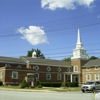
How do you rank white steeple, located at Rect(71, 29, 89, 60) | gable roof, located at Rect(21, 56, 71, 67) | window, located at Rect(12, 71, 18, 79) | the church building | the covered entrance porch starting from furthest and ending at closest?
white steeple, located at Rect(71, 29, 89, 60), the covered entrance porch, gable roof, located at Rect(21, 56, 71, 67), the church building, window, located at Rect(12, 71, 18, 79)

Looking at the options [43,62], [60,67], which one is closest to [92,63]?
[60,67]

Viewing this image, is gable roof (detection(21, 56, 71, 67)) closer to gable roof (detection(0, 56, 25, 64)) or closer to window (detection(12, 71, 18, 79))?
gable roof (detection(0, 56, 25, 64))

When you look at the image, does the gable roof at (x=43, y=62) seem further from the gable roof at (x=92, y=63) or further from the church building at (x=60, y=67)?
the gable roof at (x=92, y=63)

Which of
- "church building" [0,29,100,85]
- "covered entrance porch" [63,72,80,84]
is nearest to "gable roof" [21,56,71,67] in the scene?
"church building" [0,29,100,85]

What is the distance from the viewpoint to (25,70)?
61281mm

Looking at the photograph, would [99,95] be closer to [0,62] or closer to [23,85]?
[23,85]

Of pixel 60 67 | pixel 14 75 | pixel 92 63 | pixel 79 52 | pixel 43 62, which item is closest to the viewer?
pixel 14 75

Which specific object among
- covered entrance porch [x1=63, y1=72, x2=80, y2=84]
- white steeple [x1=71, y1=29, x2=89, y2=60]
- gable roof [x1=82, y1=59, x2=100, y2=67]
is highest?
white steeple [x1=71, y1=29, x2=89, y2=60]

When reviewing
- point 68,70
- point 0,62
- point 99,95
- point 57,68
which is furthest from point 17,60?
point 99,95

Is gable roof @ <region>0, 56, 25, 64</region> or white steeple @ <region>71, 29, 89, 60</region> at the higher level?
white steeple @ <region>71, 29, 89, 60</region>

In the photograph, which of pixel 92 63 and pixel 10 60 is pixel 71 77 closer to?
pixel 92 63

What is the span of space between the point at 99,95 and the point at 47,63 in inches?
2407

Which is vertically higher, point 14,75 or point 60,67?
point 60,67

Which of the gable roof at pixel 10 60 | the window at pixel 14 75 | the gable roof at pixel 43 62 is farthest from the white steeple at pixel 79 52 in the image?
the window at pixel 14 75
